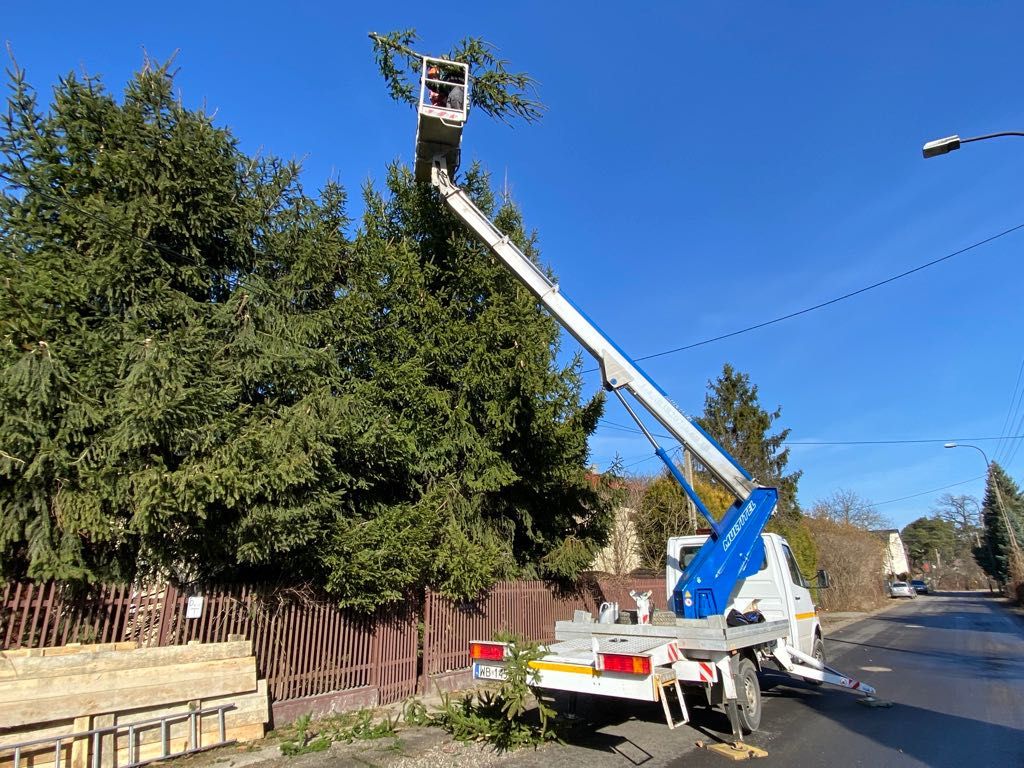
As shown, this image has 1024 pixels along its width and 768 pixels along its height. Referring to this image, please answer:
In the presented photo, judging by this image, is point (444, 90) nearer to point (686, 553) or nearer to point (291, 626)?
point (291, 626)

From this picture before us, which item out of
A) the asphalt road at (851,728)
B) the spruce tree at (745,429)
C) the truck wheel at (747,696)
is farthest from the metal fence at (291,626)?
the spruce tree at (745,429)

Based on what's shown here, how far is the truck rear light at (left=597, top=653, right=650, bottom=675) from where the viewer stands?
5203mm

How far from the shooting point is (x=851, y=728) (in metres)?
7.07

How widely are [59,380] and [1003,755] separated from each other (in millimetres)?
10114

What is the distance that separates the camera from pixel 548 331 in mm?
12281

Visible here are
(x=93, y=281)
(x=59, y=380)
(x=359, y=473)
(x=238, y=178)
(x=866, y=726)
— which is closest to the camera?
(x=59, y=380)

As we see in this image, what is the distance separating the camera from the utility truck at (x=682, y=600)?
18.9 feet

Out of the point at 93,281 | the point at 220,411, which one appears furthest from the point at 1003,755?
the point at 93,281

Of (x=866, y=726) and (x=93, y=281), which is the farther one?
(x=866, y=726)

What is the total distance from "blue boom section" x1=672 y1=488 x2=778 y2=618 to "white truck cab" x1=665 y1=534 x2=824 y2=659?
2.85 feet

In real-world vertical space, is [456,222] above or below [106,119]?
above

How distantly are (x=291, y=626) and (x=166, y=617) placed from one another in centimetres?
151

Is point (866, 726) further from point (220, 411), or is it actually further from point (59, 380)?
point (59, 380)

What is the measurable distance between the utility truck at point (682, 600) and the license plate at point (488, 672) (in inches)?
0.7
